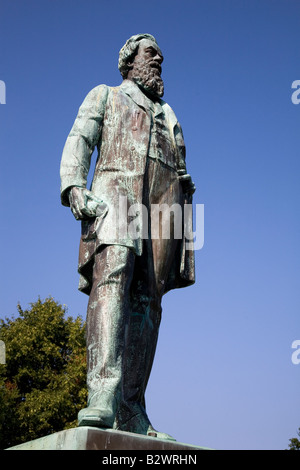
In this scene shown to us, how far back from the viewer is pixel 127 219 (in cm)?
615

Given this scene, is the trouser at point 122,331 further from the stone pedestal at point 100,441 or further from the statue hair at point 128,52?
the statue hair at point 128,52

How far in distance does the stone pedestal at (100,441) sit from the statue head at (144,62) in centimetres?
370

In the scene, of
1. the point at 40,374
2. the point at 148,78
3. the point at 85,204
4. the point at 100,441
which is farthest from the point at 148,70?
the point at 40,374

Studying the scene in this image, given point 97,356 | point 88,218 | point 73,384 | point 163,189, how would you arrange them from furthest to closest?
point 73,384 → point 163,189 → point 88,218 → point 97,356

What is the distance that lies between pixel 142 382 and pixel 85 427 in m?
1.44

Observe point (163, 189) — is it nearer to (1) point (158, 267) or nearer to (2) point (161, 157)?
(2) point (161, 157)

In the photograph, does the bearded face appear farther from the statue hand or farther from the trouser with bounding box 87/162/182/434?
the statue hand

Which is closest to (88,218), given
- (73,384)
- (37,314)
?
(73,384)

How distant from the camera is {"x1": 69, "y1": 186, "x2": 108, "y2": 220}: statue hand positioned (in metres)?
6.09

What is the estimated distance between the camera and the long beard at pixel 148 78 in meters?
7.01

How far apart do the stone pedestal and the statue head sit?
12.2 ft

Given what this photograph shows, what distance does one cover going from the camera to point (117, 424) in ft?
19.2

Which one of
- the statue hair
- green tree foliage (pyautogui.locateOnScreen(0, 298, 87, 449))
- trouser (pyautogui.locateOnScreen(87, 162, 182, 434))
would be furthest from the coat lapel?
green tree foliage (pyautogui.locateOnScreen(0, 298, 87, 449))

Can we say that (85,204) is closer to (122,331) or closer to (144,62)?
(122,331)
